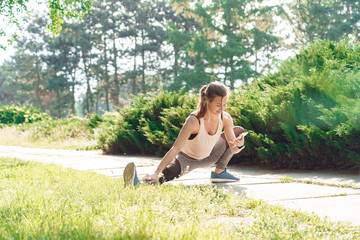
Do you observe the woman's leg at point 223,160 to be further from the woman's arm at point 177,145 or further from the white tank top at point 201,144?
the woman's arm at point 177,145

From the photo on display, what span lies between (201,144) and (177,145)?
39 centimetres

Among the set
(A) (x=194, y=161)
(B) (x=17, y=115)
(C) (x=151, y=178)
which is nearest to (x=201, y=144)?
(A) (x=194, y=161)

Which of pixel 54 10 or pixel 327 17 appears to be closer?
pixel 54 10

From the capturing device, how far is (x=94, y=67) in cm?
4309

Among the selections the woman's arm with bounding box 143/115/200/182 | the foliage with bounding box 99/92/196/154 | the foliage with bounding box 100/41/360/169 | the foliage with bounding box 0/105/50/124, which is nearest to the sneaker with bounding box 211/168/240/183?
the woman's arm with bounding box 143/115/200/182

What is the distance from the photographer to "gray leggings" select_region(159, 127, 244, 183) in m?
4.37

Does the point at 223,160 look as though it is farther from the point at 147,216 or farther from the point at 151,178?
the point at 147,216

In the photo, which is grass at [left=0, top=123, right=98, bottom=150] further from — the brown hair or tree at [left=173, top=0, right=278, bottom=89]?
tree at [left=173, top=0, right=278, bottom=89]

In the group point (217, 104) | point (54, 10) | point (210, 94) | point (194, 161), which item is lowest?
point (194, 161)

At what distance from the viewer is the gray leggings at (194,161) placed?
14.3 feet

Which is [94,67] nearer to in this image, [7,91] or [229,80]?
[229,80]

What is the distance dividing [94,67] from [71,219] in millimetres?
41917

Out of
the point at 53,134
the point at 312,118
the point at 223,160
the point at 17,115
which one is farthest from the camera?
the point at 17,115

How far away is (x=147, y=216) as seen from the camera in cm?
261
